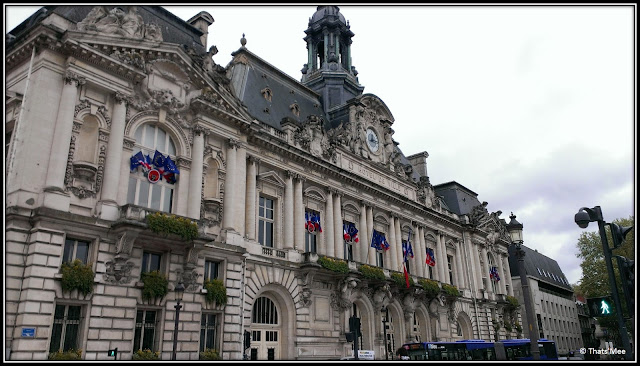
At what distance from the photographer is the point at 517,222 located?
20.8 meters

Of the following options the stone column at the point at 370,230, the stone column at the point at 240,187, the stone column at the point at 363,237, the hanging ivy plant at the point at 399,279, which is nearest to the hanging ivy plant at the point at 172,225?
the stone column at the point at 240,187

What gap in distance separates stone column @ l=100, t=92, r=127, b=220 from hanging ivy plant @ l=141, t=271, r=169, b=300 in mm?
3047

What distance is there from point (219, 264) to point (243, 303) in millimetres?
2588

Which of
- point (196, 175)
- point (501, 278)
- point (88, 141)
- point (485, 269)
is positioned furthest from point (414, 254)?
point (88, 141)

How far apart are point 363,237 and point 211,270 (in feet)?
50.0

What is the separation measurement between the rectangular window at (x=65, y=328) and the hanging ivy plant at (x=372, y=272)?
19035mm

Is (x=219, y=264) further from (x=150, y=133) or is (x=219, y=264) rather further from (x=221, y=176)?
(x=150, y=133)

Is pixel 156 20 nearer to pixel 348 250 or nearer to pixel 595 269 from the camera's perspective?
pixel 348 250

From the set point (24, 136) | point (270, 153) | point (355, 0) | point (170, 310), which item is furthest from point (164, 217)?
point (355, 0)

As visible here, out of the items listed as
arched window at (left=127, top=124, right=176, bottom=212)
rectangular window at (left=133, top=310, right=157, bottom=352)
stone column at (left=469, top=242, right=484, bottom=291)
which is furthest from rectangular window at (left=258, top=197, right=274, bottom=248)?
stone column at (left=469, top=242, right=484, bottom=291)

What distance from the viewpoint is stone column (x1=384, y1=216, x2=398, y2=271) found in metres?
40.8

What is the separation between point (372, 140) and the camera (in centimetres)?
4378

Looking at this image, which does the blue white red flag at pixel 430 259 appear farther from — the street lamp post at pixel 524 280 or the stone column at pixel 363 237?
the street lamp post at pixel 524 280

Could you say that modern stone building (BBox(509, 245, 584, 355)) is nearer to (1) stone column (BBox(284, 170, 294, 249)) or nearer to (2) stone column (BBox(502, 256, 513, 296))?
(2) stone column (BBox(502, 256, 513, 296))
